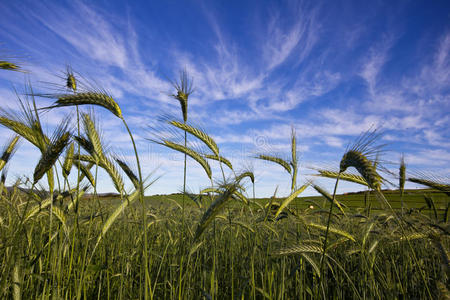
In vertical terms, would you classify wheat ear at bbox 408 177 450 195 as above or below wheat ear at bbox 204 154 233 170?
below

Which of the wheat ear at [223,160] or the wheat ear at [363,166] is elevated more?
the wheat ear at [223,160]

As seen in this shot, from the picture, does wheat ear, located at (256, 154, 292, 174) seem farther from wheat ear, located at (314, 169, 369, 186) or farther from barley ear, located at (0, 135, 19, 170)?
barley ear, located at (0, 135, 19, 170)

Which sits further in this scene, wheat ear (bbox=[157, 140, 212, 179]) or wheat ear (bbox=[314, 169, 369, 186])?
wheat ear (bbox=[157, 140, 212, 179])

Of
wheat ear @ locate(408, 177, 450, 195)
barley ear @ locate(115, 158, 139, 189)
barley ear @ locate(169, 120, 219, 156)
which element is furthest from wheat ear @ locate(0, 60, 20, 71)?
wheat ear @ locate(408, 177, 450, 195)

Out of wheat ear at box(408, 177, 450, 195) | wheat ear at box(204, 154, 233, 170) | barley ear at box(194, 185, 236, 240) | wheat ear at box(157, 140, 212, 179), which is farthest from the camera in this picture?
wheat ear at box(204, 154, 233, 170)

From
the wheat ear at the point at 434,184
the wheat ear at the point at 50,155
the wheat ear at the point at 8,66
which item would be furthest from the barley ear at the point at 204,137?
the wheat ear at the point at 434,184

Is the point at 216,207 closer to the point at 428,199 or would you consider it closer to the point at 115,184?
the point at 115,184

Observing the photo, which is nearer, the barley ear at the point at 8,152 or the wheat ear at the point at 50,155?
the wheat ear at the point at 50,155

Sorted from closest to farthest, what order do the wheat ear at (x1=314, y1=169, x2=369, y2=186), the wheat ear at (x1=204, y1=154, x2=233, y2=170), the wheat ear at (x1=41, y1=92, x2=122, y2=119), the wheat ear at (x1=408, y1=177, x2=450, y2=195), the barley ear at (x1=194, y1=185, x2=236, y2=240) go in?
1. the barley ear at (x1=194, y1=185, x2=236, y2=240)
2. the wheat ear at (x1=41, y1=92, x2=122, y2=119)
3. the wheat ear at (x1=408, y1=177, x2=450, y2=195)
4. the wheat ear at (x1=314, y1=169, x2=369, y2=186)
5. the wheat ear at (x1=204, y1=154, x2=233, y2=170)

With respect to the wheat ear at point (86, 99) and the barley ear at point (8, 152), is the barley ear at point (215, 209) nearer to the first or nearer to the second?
the wheat ear at point (86, 99)

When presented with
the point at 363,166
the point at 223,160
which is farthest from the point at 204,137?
the point at 363,166

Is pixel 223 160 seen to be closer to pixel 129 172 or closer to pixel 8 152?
pixel 129 172

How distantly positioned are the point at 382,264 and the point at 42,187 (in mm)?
4371

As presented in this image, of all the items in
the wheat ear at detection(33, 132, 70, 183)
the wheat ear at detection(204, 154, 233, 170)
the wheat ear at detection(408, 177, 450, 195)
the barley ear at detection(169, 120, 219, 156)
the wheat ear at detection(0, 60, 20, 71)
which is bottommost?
the wheat ear at detection(408, 177, 450, 195)
